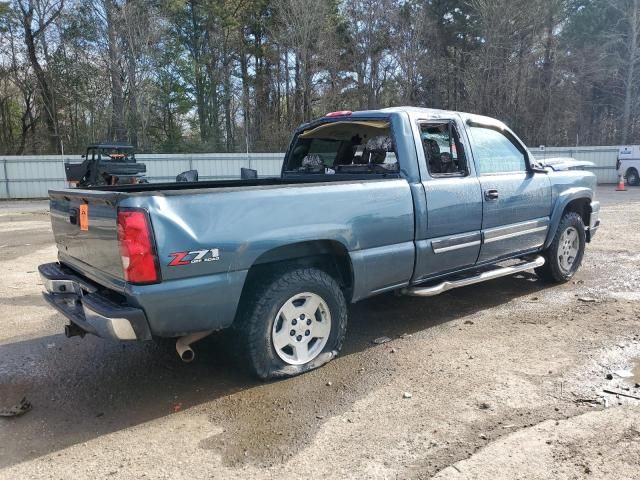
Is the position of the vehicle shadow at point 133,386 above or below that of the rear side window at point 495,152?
below

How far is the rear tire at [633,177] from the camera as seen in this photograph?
73.7 ft

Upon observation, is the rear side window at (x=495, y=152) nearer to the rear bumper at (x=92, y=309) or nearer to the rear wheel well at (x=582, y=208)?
the rear wheel well at (x=582, y=208)

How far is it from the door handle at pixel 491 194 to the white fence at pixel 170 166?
1642 centimetres

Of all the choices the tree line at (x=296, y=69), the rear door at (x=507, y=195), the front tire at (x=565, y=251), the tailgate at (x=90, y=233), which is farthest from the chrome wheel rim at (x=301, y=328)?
the tree line at (x=296, y=69)

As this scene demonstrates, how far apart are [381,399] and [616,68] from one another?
3320 centimetres

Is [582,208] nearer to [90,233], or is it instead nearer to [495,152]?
[495,152]

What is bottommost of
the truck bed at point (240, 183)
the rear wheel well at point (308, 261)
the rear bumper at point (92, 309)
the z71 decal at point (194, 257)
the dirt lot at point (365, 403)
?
the dirt lot at point (365, 403)

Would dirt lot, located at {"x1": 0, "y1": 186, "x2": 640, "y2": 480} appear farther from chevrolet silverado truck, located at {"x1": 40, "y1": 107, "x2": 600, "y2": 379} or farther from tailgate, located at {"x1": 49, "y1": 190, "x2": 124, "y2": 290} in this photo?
tailgate, located at {"x1": 49, "y1": 190, "x2": 124, "y2": 290}

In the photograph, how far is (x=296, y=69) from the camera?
3045cm

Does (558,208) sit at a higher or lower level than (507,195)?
lower

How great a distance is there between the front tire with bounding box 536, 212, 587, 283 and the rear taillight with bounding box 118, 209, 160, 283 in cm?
458

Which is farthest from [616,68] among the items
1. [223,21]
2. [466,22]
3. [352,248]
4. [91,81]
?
[352,248]

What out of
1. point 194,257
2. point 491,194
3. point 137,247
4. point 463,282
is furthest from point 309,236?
point 491,194

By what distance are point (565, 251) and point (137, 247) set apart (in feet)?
16.7
